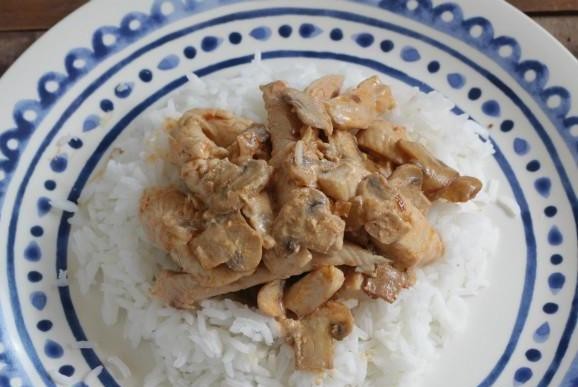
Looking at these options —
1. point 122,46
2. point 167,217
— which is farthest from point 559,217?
point 122,46

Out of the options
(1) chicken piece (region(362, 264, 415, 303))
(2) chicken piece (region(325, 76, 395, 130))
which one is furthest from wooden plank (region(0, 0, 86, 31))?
(1) chicken piece (region(362, 264, 415, 303))

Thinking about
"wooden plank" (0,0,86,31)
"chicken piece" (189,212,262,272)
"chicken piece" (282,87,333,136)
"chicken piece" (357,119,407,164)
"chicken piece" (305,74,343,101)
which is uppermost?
"wooden plank" (0,0,86,31)

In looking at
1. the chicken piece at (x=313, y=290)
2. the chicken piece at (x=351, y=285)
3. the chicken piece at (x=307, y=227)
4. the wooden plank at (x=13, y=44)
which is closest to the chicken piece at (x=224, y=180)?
the chicken piece at (x=307, y=227)

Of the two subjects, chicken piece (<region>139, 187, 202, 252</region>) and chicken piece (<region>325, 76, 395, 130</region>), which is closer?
chicken piece (<region>139, 187, 202, 252</region>)

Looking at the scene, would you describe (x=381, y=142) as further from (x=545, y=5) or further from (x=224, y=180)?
(x=545, y=5)

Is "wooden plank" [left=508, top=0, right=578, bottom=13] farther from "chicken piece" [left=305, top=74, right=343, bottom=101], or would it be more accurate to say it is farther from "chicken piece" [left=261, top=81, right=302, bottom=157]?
"chicken piece" [left=261, top=81, right=302, bottom=157]

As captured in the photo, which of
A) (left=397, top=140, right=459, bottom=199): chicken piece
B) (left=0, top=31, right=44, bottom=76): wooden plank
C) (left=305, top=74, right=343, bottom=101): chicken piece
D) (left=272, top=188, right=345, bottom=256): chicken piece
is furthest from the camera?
(left=0, top=31, right=44, bottom=76): wooden plank

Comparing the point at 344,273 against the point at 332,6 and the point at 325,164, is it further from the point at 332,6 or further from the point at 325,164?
the point at 332,6

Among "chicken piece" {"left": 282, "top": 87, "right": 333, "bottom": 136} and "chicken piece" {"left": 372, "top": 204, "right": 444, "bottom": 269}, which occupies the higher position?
"chicken piece" {"left": 282, "top": 87, "right": 333, "bottom": 136}
